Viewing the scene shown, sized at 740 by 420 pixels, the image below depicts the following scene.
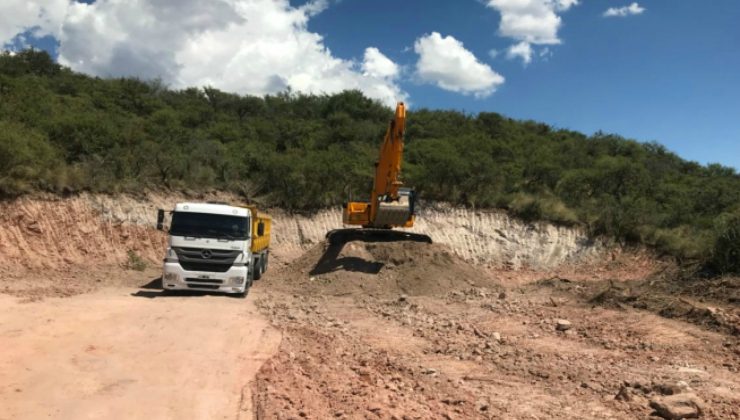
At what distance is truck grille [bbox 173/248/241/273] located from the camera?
15.0 m

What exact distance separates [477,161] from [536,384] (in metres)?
21.7

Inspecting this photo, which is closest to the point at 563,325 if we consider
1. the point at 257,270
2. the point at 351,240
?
the point at 351,240

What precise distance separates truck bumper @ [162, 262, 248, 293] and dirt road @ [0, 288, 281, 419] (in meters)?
1.78

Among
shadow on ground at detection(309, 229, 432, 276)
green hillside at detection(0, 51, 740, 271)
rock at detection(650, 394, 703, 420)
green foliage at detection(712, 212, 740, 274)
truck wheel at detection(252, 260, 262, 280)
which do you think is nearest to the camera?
rock at detection(650, 394, 703, 420)

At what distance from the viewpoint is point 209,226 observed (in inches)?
610

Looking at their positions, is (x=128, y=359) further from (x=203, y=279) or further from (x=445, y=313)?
(x=445, y=313)

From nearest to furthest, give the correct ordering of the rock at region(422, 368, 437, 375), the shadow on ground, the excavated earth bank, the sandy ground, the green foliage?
the sandy ground < the excavated earth bank < the rock at region(422, 368, 437, 375) < the green foliage < the shadow on ground

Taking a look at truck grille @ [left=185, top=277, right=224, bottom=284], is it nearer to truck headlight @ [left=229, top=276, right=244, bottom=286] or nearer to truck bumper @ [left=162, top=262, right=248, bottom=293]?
truck bumper @ [left=162, top=262, right=248, bottom=293]

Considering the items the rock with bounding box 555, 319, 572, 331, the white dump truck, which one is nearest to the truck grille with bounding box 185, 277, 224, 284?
the white dump truck

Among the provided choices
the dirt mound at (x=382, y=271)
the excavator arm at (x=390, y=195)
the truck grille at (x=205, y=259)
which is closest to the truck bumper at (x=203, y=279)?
the truck grille at (x=205, y=259)

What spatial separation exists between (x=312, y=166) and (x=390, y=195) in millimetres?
9363

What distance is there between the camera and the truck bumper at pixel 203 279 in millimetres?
14898

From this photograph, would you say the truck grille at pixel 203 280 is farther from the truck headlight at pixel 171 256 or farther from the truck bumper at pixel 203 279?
the truck headlight at pixel 171 256

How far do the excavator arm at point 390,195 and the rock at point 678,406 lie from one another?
11.6 meters
